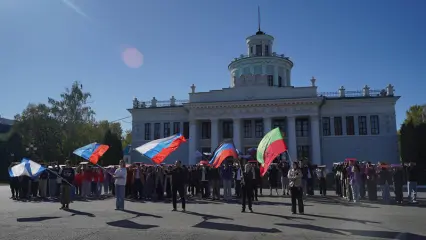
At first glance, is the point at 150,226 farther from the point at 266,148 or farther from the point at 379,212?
the point at 379,212

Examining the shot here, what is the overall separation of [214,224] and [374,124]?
36.5 metres

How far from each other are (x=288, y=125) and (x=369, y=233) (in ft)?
110

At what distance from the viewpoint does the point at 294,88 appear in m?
42.6

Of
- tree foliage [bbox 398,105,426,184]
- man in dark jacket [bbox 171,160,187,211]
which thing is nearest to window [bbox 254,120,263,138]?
tree foliage [bbox 398,105,426,184]

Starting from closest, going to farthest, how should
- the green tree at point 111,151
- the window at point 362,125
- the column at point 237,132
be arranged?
the window at point 362,125 → the column at point 237,132 → the green tree at point 111,151

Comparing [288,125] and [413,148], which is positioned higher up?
[288,125]

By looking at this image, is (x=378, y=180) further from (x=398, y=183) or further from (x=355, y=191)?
(x=355, y=191)

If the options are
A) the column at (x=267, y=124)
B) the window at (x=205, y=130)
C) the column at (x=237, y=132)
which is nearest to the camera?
the column at (x=267, y=124)

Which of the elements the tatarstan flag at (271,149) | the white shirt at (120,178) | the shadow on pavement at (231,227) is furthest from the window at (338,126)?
the shadow on pavement at (231,227)

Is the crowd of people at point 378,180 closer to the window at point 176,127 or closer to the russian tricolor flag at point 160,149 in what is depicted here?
the russian tricolor flag at point 160,149

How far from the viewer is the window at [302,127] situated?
43531 millimetres

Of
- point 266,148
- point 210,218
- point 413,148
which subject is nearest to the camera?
point 210,218

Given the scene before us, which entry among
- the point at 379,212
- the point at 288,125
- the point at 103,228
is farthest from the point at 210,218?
the point at 288,125

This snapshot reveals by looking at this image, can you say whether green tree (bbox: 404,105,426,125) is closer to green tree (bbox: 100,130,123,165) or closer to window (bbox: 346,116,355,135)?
window (bbox: 346,116,355,135)
